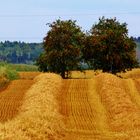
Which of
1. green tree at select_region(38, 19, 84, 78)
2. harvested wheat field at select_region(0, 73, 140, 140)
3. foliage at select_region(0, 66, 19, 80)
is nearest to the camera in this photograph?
harvested wheat field at select_region(0, 73, 140, 140)

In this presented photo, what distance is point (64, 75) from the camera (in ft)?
285

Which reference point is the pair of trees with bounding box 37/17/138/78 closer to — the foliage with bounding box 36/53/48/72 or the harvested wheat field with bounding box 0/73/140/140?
the foliage with bounding box 36/53/48/72

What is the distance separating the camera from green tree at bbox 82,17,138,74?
284 feet

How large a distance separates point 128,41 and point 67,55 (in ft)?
33.7

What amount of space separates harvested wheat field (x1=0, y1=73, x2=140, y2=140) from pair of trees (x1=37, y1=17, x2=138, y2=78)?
33.6 m

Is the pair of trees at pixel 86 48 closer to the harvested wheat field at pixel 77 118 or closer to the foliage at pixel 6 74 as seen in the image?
the foliage at pixel 6 74

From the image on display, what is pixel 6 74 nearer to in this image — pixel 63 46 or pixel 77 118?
pixel 63 46

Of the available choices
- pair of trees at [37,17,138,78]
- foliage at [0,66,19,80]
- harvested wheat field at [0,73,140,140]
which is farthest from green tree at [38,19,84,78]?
harvested wheat field at [0,73,140,140]

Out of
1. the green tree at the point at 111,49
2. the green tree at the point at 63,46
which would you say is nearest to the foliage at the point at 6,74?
the green tree at the point at 63,46

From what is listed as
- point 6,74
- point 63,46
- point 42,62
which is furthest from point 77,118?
point 42,62

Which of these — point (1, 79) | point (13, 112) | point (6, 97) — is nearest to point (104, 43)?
point (1, 79)

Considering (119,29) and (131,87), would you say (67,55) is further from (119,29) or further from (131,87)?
(131,87)

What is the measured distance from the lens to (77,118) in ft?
105

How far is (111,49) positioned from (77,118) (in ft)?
181
